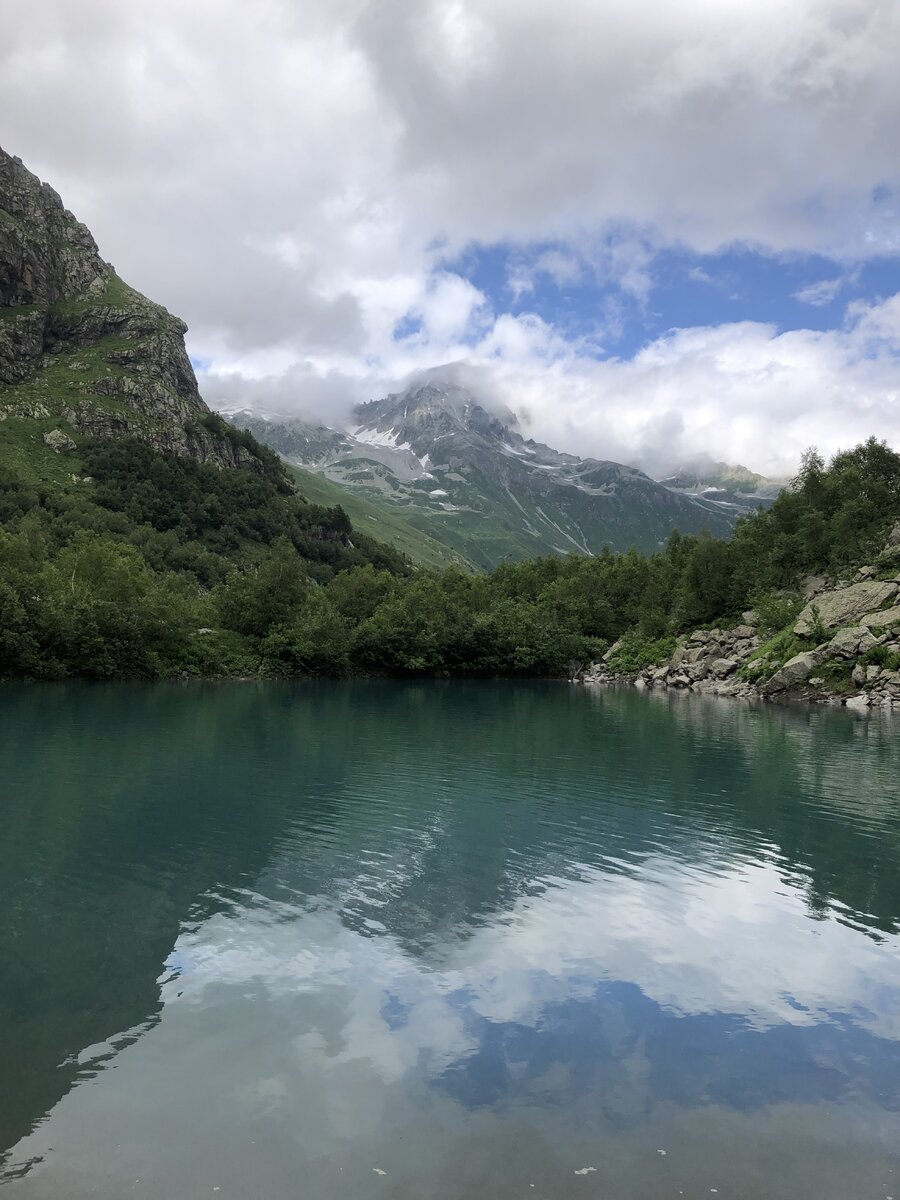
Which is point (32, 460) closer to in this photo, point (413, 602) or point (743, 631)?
point (413, 602)

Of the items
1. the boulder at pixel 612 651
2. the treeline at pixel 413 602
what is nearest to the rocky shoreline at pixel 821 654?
the treeline at pixel 413 602

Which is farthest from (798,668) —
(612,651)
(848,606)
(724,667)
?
(612,651)

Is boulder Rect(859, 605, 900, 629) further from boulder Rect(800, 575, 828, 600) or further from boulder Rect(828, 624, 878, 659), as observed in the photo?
boulder Rect(800, 575, 828, 600)

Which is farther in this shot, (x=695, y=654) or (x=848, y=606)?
(x=695, y=654)

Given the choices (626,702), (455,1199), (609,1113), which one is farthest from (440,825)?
(626,702)

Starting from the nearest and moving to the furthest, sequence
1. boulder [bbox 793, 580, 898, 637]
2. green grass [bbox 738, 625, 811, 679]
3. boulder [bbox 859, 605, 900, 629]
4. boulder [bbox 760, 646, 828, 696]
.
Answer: boulder [bbox 859, 605, 900, 629] < boulder [bbox 760, 646, 828, 696] < boulder [bbox 793, 580, 898, 637] < green grass [bbox 738, 625, 811, 679]

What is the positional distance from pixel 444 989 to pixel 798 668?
75317mm

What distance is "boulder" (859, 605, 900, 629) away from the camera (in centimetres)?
7740

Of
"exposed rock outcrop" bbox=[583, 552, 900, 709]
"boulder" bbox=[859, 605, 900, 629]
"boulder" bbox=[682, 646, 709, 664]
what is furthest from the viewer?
"boulder" bbox=[682, 646, 709, 664]

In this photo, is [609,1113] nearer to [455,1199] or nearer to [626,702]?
[455,1199]

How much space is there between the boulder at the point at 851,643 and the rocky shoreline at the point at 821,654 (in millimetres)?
92

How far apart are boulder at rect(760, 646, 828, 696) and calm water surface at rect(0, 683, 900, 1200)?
5032cm

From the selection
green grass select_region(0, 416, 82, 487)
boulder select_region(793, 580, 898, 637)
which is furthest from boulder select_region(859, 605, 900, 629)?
green grass select_region(0, 416, 82, 487)

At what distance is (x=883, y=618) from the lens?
259ft
